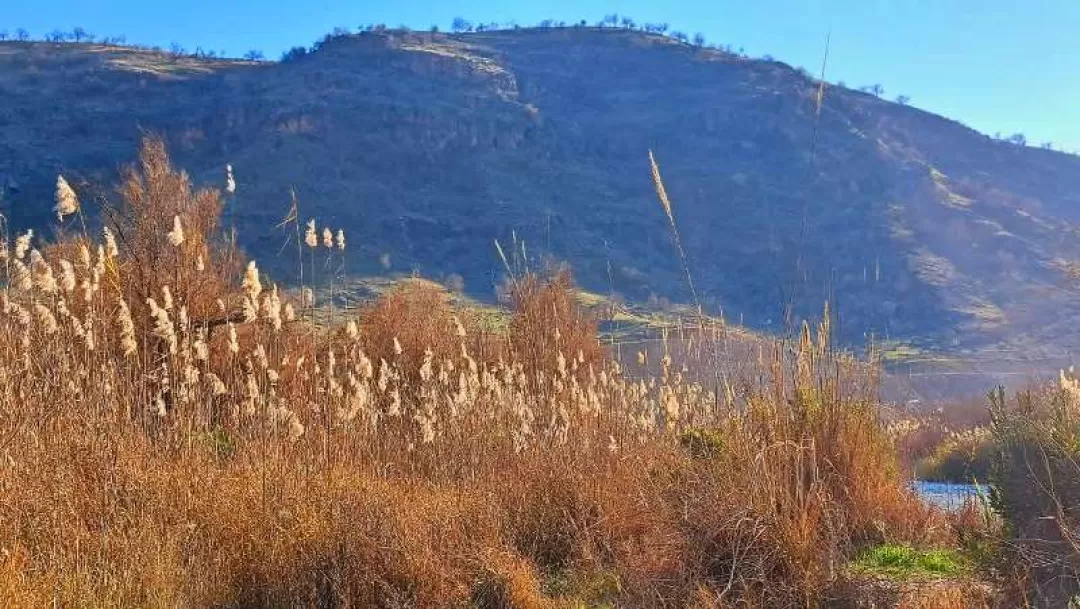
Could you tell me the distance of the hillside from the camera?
209ft

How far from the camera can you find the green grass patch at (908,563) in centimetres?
546

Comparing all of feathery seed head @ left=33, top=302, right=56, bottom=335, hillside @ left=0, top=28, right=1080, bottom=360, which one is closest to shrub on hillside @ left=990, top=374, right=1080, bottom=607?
feathery seed head @ left=33, top=302, right=56, bottom=335

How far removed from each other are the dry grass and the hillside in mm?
40675

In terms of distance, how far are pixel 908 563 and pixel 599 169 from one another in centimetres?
8668

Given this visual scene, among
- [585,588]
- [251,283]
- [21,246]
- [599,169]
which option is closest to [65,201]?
[21,246]

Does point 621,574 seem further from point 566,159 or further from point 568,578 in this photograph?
point 566,159

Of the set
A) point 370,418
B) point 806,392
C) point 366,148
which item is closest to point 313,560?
point 370,418

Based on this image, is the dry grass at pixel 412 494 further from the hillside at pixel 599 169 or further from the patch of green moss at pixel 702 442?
the hillside at pixel 599 169

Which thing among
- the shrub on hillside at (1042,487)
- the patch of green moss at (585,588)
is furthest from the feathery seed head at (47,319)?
the shrub on hillside at (1042,487)

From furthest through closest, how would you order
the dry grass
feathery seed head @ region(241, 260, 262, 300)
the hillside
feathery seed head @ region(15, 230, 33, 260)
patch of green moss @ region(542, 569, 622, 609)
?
the hillside
feathery seed head @ region(15, 230, 33, 260)
feathery seed head @ region(241, 260, 262, 300)
patch of green moss @ region(542, 569, 622, 609)
the dry grass

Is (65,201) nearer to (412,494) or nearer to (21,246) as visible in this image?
(21,246)

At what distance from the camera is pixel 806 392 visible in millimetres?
6109

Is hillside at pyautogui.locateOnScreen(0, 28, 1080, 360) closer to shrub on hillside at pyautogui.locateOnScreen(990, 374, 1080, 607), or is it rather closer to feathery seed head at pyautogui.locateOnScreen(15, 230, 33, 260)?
feathery seed head at pyautogui.locateOnScreen(15, 230, 33, 260)

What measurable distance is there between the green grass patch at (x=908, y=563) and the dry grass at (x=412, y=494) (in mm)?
153
